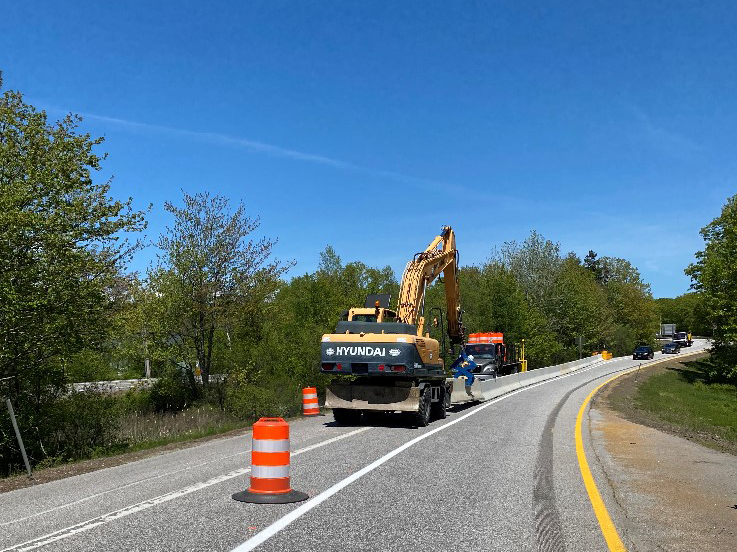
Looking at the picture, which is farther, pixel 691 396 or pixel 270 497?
pixel 691 396

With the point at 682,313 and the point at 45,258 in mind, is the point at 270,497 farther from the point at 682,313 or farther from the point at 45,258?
the point at 682,313

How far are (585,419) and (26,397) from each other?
16992mm

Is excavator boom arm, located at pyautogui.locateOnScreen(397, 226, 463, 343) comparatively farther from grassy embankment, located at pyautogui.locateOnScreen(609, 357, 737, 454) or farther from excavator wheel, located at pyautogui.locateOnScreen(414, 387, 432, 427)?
grassy embankment, located at pyautogui.locateOnScreen(609, 357, 737, 454)

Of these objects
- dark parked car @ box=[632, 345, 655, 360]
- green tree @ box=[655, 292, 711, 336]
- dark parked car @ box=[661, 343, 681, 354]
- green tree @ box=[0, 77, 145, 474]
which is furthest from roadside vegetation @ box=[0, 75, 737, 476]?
green tree @ box=[655, 292, 711, 336]

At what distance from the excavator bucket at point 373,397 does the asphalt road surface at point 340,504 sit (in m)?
3.21

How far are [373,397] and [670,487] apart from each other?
352 inches

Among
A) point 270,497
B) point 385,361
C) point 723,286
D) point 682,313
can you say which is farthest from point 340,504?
point 682,313

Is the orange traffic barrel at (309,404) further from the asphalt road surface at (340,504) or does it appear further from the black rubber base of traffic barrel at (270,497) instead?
the black rubber base of traffic barrel at (270,497)

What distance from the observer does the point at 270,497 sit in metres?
7.42

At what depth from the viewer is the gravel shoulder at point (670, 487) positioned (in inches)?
245

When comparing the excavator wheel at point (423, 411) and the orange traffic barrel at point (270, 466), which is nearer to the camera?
the orange traffic barrel at point (270, 466)

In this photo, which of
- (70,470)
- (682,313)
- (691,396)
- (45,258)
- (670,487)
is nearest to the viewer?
(670,487)

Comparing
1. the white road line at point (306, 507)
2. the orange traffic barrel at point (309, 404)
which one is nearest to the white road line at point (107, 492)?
the white road line at point (306, 507)

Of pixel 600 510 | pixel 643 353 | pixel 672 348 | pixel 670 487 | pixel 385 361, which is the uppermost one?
pixel 385 361
